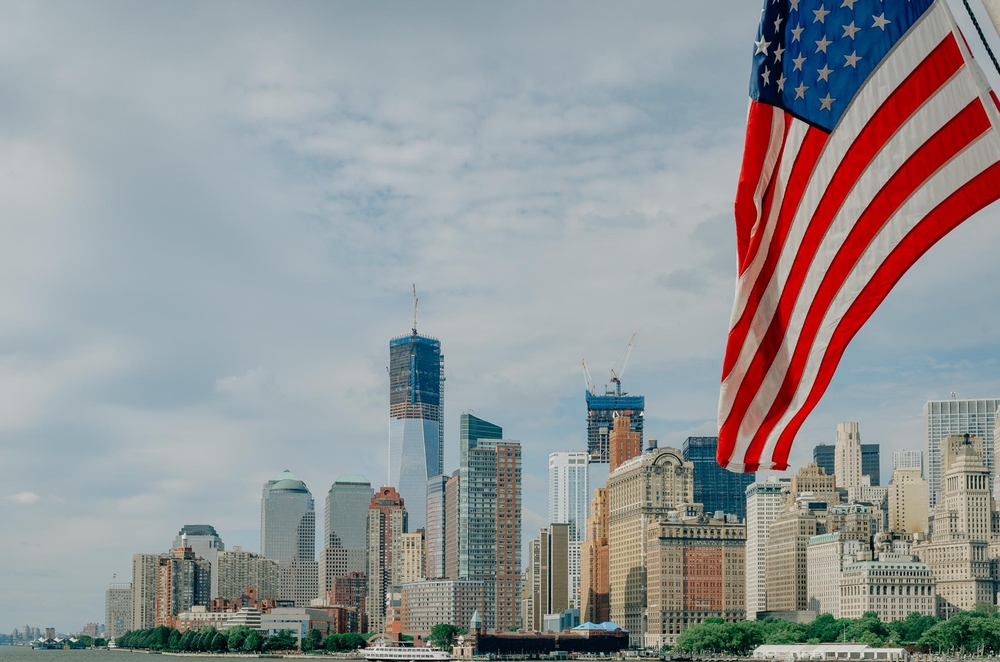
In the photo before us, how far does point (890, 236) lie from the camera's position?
14.4 metres

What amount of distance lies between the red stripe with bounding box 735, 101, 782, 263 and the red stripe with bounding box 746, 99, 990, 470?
95 cm

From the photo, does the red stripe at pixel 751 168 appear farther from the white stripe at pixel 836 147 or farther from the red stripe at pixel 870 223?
the red stripe at pixel 870 223

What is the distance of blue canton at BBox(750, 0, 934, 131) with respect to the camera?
45.6 feet

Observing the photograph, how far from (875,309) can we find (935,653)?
19159cm

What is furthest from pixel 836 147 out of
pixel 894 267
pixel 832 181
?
pixel 894 267

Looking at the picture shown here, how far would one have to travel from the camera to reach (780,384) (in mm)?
15422

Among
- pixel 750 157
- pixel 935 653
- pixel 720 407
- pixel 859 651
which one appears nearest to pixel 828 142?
pixel 750 157

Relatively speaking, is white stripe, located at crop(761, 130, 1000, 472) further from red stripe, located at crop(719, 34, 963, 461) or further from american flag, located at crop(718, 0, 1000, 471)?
red stripe, located at crop(719, 34, 963, 461)

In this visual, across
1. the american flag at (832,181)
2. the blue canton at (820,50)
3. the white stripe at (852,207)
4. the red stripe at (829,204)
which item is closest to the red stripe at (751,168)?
the american flag at (832,181)

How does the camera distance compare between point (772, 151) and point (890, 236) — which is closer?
point (890, 236)

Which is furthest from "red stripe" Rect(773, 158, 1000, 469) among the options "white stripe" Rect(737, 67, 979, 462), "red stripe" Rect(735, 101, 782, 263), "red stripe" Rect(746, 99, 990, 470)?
"red stripe" Rect(735, 101, 782, 263)

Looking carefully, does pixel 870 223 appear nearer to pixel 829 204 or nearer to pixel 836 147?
pixel 829 204

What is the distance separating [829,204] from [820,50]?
1570mm

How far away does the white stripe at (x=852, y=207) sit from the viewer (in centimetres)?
1369
